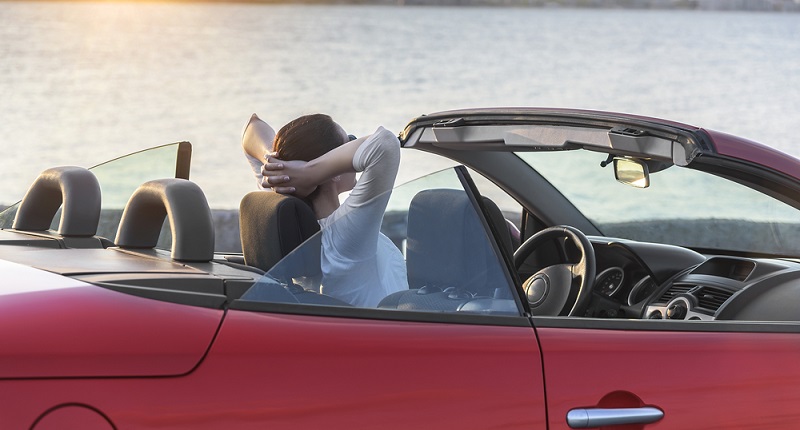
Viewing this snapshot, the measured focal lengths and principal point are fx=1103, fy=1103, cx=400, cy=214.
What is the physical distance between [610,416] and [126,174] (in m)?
1.73

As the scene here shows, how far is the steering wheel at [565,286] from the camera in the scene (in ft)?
12.0

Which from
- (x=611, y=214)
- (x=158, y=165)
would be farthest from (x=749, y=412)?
(x=611, y=214)

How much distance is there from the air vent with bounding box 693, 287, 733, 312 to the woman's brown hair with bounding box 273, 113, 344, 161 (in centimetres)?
129

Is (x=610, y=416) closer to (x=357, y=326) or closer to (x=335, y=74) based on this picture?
(x=357, y=326)

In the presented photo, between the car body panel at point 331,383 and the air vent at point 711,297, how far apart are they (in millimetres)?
1277

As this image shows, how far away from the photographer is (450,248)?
260cm

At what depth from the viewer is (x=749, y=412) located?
8.52 feet

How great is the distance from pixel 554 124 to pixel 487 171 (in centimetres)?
87

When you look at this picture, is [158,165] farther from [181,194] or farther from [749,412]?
[749,412]

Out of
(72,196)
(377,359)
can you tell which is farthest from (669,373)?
(72,196)

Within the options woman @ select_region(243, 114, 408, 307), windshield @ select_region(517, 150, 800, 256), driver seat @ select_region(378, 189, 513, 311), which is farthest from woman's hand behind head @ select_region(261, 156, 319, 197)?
windshield @ select_region(517, 150, 800, 256)

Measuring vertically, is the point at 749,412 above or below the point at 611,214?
below

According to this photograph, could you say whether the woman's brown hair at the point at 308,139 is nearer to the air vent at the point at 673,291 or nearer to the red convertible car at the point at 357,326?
the red convertible car at the point at 357,326

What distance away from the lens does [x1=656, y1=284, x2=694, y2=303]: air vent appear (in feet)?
12.2
